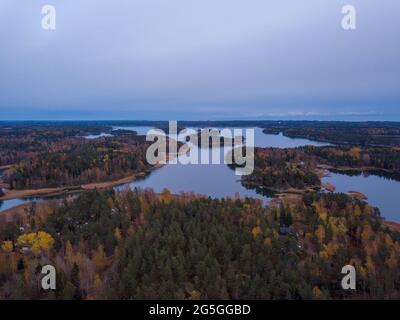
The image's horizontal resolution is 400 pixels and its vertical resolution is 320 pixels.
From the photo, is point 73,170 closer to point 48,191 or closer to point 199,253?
point 48,191

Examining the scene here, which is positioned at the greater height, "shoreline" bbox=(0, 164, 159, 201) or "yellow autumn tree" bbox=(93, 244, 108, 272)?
"yellow autumn tree" bbox=(93, 244, 108, 272)

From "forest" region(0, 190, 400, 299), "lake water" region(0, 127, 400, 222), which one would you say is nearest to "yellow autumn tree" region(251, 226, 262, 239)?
"forest" region(0, 190, 400, 299)

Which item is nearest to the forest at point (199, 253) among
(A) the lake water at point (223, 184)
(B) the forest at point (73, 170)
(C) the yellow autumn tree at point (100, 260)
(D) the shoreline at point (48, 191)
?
(C) the yellow autumn tree at point (100, 260)

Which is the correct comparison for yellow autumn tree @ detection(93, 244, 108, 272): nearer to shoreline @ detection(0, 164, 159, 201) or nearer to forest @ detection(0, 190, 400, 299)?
forest @ detection(0, 190, 400, 299)

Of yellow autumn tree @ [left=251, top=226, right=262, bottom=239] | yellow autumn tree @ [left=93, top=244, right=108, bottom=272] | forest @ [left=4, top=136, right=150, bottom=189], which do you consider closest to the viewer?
yellow autumn tree @ [left=93, top=244, right=108, bottom=272]

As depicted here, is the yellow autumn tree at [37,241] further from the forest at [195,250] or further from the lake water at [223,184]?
the lake water at [223,184]
